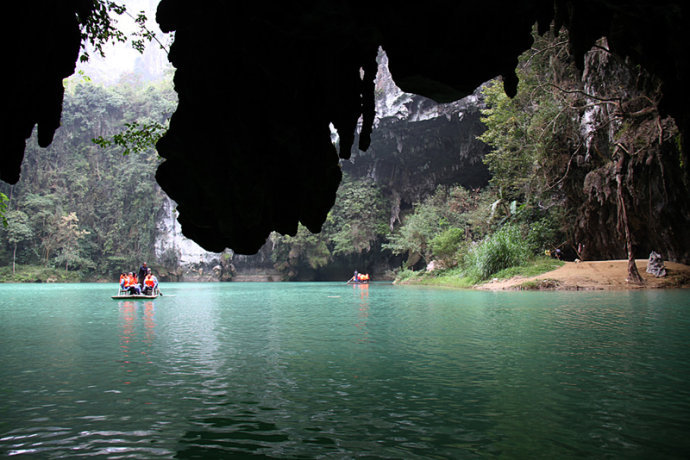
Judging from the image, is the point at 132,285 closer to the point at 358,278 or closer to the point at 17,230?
the point at 358,278

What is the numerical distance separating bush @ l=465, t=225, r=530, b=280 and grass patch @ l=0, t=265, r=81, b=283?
42759 mm

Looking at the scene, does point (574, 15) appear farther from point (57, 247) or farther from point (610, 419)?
point (57, 247)

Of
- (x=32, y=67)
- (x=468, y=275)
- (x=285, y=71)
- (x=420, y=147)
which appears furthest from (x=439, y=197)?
(x=32, y=67)

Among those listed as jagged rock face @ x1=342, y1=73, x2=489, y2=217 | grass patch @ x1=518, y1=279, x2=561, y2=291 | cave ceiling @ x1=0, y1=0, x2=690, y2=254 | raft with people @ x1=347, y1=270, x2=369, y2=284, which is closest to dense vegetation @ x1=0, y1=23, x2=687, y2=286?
cave ceiling @ x1=0, y1=0, x2=690, y2=254

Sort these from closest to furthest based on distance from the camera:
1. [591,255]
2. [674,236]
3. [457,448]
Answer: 1. [457,448]
2. [674,236]
3. [591,255]

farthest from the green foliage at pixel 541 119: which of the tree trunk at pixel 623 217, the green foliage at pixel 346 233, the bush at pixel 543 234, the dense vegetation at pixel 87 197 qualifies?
the dense vegetation at pixel 87 197

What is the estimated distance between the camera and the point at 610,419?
3615 millimetres

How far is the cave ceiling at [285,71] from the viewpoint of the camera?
A: 162 inches

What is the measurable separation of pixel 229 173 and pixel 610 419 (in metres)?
4.28

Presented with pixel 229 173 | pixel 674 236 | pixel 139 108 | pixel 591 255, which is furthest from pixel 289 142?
pixel 139 108

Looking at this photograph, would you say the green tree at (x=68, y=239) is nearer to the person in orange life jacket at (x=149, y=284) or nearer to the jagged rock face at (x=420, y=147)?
the jagged rock face at (x=420, y=147)

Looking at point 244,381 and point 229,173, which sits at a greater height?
point 229,173

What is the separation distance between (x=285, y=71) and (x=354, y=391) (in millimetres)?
3299

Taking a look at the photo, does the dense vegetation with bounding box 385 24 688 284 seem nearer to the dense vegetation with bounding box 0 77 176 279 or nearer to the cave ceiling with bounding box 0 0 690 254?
the cave ceiling with bounding box 0 0 690 254
